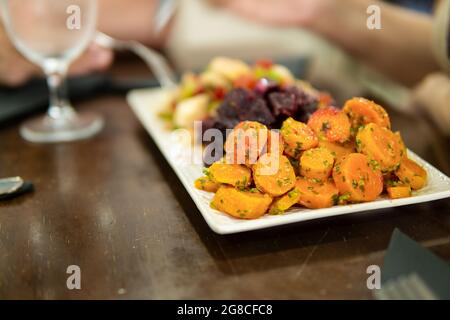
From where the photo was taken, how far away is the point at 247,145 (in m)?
0.74

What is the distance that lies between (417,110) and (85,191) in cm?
81

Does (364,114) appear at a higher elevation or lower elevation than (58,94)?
higher

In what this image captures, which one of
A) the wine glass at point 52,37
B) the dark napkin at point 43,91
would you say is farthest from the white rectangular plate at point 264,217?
the dark napkin at point 43,91

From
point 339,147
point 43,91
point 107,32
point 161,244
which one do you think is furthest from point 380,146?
point 107,32

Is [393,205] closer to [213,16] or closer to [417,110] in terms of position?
[417,110]

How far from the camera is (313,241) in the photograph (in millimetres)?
697

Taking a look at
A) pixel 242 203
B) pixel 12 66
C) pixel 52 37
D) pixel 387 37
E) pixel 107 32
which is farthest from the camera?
pixel 107 32

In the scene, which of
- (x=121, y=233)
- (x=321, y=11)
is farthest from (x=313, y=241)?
(x=321, y=11)

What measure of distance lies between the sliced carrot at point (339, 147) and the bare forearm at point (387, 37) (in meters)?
0.84

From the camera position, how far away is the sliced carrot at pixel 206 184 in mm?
764

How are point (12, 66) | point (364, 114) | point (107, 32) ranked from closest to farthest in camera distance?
point (364, 114), point (12, 66), point (107, 32)

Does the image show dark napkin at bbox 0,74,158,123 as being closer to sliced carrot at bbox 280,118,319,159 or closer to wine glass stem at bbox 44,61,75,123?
wine glass stem at bbox 44,61,75,123

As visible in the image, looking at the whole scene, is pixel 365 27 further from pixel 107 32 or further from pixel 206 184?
pixel 206 184

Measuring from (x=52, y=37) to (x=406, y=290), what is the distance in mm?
893
